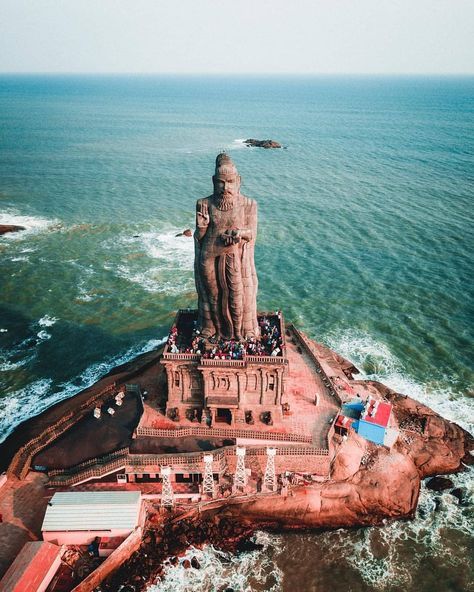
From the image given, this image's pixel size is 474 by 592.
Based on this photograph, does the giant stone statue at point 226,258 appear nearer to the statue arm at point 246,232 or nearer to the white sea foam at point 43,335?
the statue arm at point 246,232

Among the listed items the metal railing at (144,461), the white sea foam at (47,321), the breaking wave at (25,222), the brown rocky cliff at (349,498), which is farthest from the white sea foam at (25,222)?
the brown rocky cliff at (349,498)

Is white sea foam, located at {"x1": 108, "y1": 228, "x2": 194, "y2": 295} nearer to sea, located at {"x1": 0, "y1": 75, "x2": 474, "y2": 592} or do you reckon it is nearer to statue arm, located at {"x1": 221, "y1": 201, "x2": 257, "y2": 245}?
sea, located at {"x1": 0, "y1": 75, "x2": 474, "y2": 592}

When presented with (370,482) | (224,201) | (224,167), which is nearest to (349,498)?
(370,482)

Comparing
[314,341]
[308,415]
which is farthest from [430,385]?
[308,415]

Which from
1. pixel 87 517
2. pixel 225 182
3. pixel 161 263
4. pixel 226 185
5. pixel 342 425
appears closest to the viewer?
pixel 87 517

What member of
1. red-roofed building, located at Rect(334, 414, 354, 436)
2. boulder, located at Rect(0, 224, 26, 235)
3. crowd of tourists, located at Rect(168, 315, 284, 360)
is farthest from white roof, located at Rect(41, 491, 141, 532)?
boulder, located at Rect(0, 224, 26, 235)

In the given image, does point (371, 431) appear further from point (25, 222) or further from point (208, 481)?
point (25, 222)

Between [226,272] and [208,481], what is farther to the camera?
[226,272]
